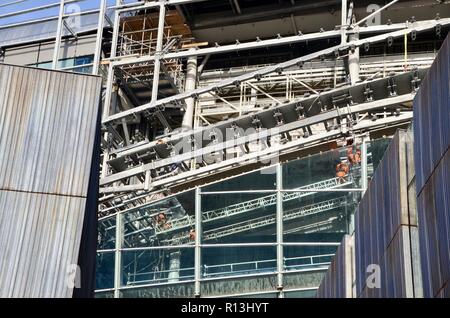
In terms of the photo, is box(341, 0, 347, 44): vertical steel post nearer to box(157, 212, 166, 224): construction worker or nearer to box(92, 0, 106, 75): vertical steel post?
box(157, 212, 166, 224): construction worker

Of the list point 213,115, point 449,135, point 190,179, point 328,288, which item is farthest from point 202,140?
point 449,135

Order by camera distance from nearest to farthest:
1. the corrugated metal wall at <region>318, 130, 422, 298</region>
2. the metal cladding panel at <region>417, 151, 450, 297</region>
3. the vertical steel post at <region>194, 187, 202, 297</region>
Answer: the metal cladding panel at <region>417, 151, 450, 297</region>, the corrugated metal wall at <region>318, 130, 422, 298</region>, the vertical steel post at <region>194, 187, 202, 297</region>

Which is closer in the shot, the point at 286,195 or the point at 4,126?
the point at 4,126

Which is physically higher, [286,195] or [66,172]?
[286,195]

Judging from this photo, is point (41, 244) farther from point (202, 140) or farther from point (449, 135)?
point (202, 140)

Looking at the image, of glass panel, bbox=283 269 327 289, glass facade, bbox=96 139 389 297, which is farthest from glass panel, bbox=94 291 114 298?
glass panel, bbox=283 269 327 289

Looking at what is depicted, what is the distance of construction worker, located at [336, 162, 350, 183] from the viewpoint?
3166 cm

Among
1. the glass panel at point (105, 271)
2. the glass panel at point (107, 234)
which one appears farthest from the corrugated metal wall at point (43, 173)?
the glass panel at point (107, 234)

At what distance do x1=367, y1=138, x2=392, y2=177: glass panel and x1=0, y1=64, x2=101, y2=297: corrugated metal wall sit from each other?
14.3 meters

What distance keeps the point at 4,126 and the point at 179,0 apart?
21.7m

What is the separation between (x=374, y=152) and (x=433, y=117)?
53.9ft

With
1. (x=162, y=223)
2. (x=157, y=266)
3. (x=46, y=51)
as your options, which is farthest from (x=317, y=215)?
(x=46, y=51)

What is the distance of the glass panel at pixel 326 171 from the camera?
3167 cm

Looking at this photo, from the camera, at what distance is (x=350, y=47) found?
3594 centimetres
